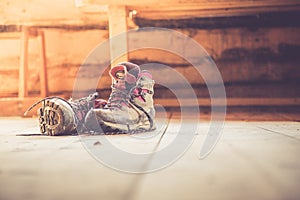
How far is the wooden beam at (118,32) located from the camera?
7.75ft

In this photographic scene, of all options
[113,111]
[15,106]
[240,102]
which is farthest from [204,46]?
[113,111]

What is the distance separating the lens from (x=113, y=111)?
1.44 m

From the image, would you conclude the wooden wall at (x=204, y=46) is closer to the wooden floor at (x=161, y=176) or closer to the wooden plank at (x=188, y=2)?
the wooden plank at (x=188, y=2)

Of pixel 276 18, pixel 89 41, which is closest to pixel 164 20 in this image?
pixel 89 41

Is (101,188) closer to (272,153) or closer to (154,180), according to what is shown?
(154,180)

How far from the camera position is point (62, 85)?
330cm

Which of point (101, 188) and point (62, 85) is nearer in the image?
point (101, 188)

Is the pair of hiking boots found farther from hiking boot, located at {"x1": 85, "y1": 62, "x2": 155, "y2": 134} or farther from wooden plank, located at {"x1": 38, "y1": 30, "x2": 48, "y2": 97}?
wooden plank, located at {"x1": 38, "y1": 30, "x2": 48, "y2": 97}

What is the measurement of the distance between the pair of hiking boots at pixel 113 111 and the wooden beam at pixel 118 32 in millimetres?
741

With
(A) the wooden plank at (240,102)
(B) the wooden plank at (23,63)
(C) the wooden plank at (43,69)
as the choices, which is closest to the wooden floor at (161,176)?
(A) the wooden plank at (240,102)

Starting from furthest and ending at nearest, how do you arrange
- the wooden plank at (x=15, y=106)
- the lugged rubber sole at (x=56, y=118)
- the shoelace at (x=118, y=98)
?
1. the wooden plank at (x=15, y=106)
2. the shoelace at (x=118, y=98)
3. the lugged rubber sole at (x=56, y=118)

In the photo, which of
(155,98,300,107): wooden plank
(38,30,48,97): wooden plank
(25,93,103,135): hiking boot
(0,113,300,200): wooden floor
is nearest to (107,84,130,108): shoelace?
(25,93,103,135): hiking boot

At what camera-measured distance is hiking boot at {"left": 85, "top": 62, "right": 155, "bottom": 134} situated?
→ 144cm

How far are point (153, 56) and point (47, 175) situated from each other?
8.64 ft
